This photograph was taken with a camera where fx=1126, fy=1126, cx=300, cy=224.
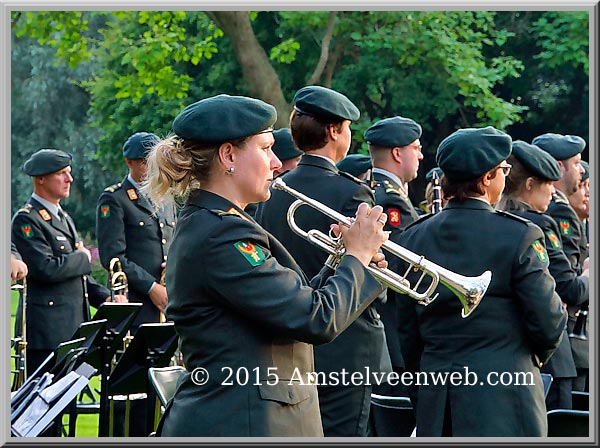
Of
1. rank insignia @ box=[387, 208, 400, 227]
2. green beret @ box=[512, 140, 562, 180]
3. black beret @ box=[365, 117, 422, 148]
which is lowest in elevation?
rank insignia @ box=[387, 208, 400, 227]

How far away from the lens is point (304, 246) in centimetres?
596

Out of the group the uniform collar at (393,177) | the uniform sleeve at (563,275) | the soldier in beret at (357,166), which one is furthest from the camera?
the soldier in beret at (357,166)

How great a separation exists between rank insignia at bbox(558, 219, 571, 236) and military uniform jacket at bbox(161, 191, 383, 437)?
3694 mm

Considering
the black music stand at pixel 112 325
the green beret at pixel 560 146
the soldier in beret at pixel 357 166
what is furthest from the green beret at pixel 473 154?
the soldier in beret at pixel 357 166

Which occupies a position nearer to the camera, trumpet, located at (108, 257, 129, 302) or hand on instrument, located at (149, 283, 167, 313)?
trumpet, located at (108, 257, 129, 302)

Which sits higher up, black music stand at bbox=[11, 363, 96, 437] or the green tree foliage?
the green tree foliage

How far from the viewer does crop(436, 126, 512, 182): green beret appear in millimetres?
4945

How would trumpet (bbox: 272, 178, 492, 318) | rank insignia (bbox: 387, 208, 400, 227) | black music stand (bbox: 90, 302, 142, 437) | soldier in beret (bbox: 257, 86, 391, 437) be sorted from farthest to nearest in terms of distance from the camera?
rank insignia (bbox: 387, 208, 400, 227) < black music stand (bbox: 90, 302, 142, 437) < soldier in beret (bbox: 257, 86, 391, 437) < trumpet (bbox: 272, 178, 492, 318)

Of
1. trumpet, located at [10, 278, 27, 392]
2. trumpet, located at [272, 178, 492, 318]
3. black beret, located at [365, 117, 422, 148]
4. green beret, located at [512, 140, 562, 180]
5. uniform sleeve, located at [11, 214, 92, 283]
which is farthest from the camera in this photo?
trumpet, located at [10, 278, 27, 392]

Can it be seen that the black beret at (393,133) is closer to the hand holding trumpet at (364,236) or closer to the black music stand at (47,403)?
the black music stand at (47,403)

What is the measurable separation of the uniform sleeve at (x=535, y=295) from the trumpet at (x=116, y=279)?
440cm

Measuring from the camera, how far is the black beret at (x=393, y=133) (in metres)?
7.45

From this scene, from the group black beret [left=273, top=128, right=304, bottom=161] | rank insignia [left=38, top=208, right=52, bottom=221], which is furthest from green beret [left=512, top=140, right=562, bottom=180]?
rank insignia [left=38, top=208, right=52, bottom=221]

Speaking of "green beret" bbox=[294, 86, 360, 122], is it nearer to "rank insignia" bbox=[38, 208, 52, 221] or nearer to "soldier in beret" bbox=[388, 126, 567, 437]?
"soldier in beret" bbox=[388, 126, 567, 437]
